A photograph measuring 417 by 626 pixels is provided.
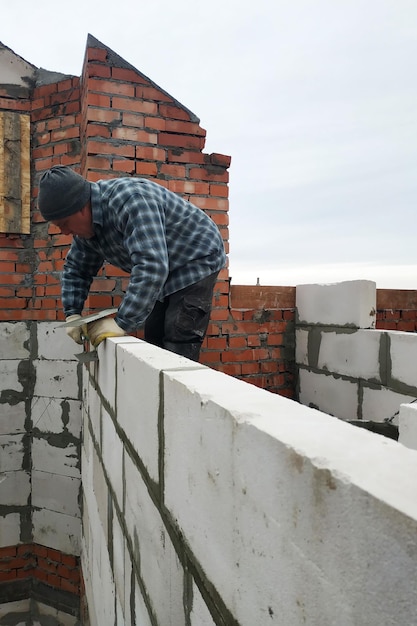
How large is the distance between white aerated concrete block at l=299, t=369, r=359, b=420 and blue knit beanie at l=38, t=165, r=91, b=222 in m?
2.35

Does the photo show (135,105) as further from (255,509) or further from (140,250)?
(255,509)

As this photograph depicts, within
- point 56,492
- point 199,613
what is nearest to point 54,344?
point 56,492

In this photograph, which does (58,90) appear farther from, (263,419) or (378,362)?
(263,419)

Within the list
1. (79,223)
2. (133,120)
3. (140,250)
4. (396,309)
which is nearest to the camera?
(140,250)

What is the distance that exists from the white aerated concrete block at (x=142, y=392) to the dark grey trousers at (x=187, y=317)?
0.89m

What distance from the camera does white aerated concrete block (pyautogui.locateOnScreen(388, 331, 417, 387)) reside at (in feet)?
9.20

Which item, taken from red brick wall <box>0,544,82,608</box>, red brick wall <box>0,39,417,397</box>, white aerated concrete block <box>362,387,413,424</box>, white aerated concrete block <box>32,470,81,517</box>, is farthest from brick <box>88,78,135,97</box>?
red brick wall <box>0,544,82,608</box>

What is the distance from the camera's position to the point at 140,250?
6.89 feet

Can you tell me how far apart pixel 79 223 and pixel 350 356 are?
7.22 ft

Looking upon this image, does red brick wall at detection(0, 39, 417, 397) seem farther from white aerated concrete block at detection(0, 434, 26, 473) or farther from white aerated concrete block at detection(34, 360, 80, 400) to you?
white aerated concrete block at detection(0, 434, 26, 473)

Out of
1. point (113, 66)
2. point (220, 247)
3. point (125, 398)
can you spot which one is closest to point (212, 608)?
point (125, 398)

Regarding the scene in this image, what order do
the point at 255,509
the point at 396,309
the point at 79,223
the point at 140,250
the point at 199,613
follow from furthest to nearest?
the point at 396,309
the point at 79,223
the point at 140,250
the point at 199,613
the point at 255,509

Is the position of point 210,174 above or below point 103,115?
below

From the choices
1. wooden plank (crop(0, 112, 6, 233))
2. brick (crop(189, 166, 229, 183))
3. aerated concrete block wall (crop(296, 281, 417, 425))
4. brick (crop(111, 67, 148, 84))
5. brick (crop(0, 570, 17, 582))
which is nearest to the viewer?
aerated concrete block wall (crop(296, 281, 417, 425))
